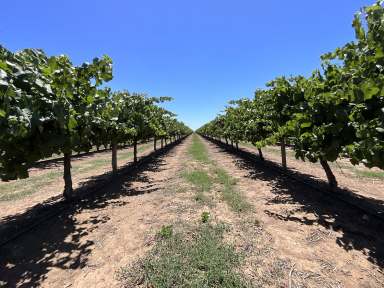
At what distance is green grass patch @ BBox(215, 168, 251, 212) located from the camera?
9.23 meters

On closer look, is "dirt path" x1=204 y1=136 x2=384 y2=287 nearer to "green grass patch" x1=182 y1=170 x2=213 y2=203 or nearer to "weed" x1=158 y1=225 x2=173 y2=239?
"green grass patch" x1=182 y1=170 x2=213 y2=203

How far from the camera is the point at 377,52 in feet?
14.1

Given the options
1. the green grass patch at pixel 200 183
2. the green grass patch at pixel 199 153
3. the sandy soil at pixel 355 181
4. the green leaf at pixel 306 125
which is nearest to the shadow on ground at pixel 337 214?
the sandy soil at pixel 355 181

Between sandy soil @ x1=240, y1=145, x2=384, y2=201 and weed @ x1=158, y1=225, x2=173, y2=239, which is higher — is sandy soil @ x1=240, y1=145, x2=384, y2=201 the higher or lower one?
the higher one

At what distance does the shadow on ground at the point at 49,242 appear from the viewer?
5.49 meters

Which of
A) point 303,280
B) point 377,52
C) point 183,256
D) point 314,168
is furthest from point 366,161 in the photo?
point 314,168

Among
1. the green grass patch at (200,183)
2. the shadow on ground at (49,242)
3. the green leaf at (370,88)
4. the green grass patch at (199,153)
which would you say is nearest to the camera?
the green leaf at (370,88)

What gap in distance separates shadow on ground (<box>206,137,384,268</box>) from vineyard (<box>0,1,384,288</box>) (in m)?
0.05

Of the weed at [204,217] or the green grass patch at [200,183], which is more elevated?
the green grass patch at [200,183]

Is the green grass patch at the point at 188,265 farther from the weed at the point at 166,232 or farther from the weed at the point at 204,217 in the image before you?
the weed at the point at 204,217

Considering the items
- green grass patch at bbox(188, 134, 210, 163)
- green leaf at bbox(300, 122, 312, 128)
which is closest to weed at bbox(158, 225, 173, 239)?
green leaf at bbox(300, 122, 312, 128)

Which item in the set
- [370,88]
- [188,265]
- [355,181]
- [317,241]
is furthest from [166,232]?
[355,181]

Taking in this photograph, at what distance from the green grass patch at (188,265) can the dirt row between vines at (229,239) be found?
0.16 metres

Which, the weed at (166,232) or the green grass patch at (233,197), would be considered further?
the green grass patch at (233,197)
